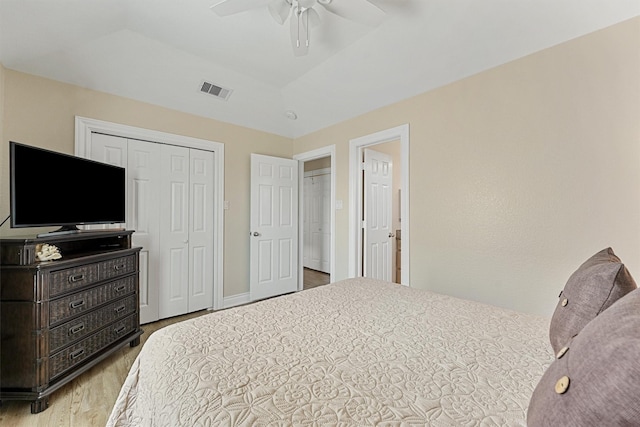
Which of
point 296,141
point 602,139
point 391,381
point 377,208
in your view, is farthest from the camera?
point 296,141

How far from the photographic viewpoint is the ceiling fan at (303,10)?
1.65m

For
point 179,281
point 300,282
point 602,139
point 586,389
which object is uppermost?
point 602,139

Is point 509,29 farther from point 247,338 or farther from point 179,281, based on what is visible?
point 179,281

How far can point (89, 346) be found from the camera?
199 cm

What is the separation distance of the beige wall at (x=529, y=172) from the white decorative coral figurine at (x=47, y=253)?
2756mm

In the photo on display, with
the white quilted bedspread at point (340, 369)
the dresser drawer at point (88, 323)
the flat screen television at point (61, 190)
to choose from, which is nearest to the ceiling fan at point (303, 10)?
the flat screen television at point (61, 190)

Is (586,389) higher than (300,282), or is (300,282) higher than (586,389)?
(586,389)

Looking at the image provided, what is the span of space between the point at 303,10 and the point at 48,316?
2529mm

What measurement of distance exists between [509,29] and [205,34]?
2.30 metres

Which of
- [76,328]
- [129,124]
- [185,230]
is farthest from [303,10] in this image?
[76,328]

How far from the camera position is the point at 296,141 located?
4.13 meters

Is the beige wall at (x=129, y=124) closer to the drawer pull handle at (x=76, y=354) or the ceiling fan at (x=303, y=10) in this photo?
the drawer pull handle at (x=76, y=354)

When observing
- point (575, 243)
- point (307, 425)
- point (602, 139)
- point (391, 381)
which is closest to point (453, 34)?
point (602, 139)

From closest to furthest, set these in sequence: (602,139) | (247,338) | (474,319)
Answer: (247,338) < (474,319) < (602,139)
